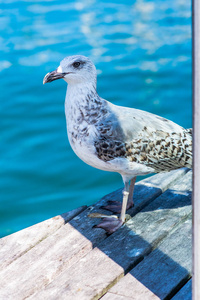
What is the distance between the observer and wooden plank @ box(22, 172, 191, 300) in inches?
131

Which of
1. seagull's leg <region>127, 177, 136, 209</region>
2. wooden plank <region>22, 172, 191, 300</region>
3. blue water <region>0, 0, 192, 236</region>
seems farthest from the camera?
blue water <region>0, 0, 192, 236</region>

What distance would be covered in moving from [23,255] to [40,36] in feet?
29.4

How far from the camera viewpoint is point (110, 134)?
13.1ft

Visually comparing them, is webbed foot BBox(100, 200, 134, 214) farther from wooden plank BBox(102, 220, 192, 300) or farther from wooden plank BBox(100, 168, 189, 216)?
wooden plank BBox(102, 220, 192, 300)

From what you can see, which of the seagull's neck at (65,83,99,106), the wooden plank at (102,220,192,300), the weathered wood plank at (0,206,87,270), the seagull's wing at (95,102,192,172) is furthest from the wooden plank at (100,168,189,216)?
the seagull's neck at (65,83,99,106)

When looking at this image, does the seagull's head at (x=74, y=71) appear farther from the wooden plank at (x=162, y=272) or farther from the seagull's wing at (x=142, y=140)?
the wooden plank at (x=162, y=272)

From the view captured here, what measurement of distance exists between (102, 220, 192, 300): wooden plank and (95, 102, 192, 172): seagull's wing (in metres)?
0.67

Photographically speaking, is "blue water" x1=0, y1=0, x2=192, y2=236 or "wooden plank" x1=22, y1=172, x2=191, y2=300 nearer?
"wooden plank" x1=22, y1=172, x2=191, y2=300

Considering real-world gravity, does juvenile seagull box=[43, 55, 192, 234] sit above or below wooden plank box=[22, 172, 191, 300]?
above

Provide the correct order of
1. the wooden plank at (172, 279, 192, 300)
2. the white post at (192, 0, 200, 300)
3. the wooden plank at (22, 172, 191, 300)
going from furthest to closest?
the wooden plank at (22, 172, 191, 300)
the wooden plank at (172, 279, 192, 300)
the white post at (192, 0, 200, 300)

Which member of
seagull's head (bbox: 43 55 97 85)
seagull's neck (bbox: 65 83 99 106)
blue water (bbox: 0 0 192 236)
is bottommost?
blue water (bbox: 0 0 192 236)

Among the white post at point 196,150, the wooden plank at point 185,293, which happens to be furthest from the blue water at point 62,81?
the white post at point 196,150

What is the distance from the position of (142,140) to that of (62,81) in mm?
5772

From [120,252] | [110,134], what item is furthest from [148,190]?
[120,252]
